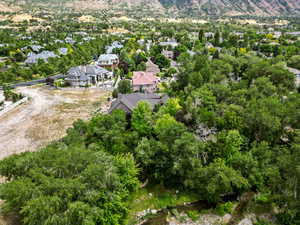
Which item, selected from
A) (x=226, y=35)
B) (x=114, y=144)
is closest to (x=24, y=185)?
(x=114, y=144)

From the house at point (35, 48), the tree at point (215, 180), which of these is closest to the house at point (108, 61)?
the house at point (35, 48)

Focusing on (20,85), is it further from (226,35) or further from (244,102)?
(226,35)

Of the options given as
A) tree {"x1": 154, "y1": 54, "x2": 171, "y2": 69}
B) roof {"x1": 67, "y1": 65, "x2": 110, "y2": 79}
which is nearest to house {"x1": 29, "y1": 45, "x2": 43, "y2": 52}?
roof {"x1": 67, "y1": 65, "x2": 110, "y2": 79}

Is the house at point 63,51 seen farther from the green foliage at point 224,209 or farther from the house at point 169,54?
the green foliage at point 224,209

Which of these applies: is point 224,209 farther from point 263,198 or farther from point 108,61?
point 108,61

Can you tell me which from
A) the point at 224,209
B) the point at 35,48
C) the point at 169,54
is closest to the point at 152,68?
the point at 169,54
